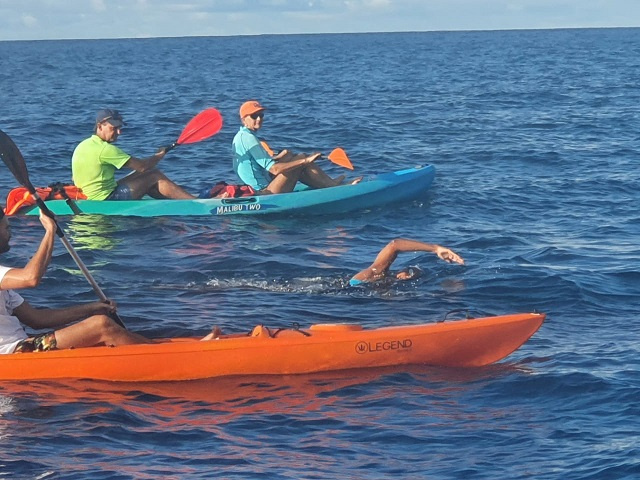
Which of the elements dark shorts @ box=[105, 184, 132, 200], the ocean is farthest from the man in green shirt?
the ocean

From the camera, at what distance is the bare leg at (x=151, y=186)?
12.9m

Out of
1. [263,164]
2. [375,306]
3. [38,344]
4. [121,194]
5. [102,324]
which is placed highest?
[263,164]

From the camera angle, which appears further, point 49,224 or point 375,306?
point 375,306

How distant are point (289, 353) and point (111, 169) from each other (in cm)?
585

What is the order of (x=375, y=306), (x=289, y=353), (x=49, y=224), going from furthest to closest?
(x=375, y=306), (x=289, y=353), (x=49, y=224)

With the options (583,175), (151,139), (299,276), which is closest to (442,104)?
(151,139)

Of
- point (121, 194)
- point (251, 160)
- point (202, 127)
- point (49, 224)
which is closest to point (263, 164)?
point (251, 160)

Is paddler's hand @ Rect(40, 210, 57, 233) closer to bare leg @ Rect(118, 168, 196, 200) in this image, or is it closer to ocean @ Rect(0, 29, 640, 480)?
ocean @ Rect(0, 29, 640, 480)

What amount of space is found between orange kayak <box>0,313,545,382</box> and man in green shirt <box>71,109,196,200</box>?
5039 millimetres

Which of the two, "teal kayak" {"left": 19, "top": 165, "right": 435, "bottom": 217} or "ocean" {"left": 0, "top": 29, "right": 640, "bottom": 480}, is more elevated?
"teal kayak" {"left": 19, "top": 165, "right": 435, "bottom": 217}

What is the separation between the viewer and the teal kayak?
12734 mm

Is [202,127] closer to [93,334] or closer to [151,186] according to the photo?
[151,186]

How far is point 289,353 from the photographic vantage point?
24.4 ft

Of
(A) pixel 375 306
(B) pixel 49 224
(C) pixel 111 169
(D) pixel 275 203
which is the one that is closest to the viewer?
(B) pixel 49 224
